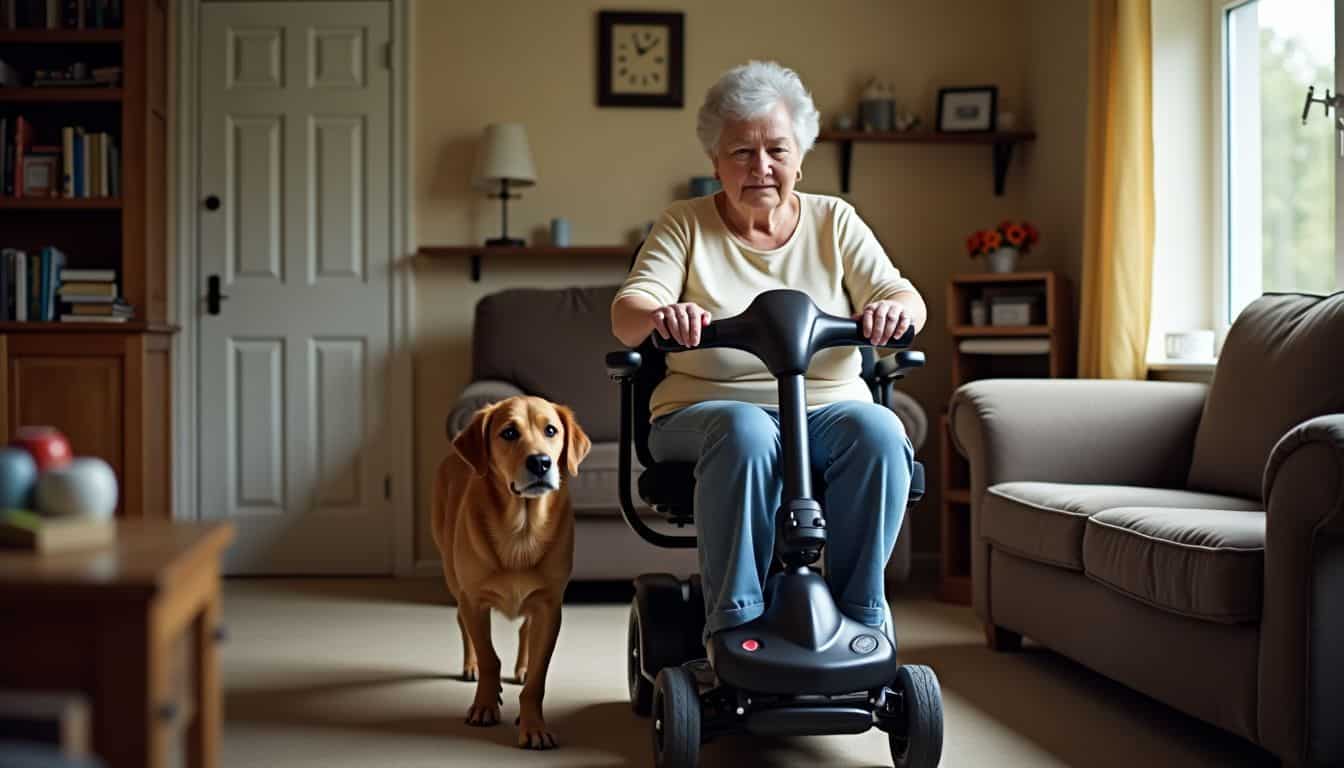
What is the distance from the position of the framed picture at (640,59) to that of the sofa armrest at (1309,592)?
289cm

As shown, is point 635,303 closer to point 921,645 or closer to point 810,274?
point 810,274

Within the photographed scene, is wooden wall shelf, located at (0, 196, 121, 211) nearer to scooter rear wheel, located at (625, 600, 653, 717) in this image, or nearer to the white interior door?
the white interior door

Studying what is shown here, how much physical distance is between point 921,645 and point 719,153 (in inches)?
57.1

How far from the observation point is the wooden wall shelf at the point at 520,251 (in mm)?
4141

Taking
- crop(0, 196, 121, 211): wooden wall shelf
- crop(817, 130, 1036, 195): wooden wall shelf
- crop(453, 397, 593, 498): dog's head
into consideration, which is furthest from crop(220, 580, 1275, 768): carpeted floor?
crop(817, 130, 1036, 195): wooden wall shelf

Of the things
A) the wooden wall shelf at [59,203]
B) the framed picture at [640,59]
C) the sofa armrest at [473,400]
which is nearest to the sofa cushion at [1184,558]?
the sofa armrest at [473,400]

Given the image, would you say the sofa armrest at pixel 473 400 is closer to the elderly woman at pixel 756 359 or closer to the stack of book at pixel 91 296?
the stack of book at pixel 91 296

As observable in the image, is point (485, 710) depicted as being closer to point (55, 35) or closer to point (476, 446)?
point (476, 446)

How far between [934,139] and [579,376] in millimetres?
1459

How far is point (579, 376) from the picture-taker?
3979 millimetres

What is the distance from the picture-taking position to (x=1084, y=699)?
246 cm

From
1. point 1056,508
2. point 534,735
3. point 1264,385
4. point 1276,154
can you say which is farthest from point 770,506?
point 1276,154

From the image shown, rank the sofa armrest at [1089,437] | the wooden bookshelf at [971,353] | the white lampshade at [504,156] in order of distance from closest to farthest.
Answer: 1. the sofa armrest at [1089,437]
2. the wooden bookshelf at [971,353]
3. the white lampshade at [504,156]

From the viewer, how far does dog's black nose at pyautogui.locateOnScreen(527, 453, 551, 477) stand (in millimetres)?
2178
